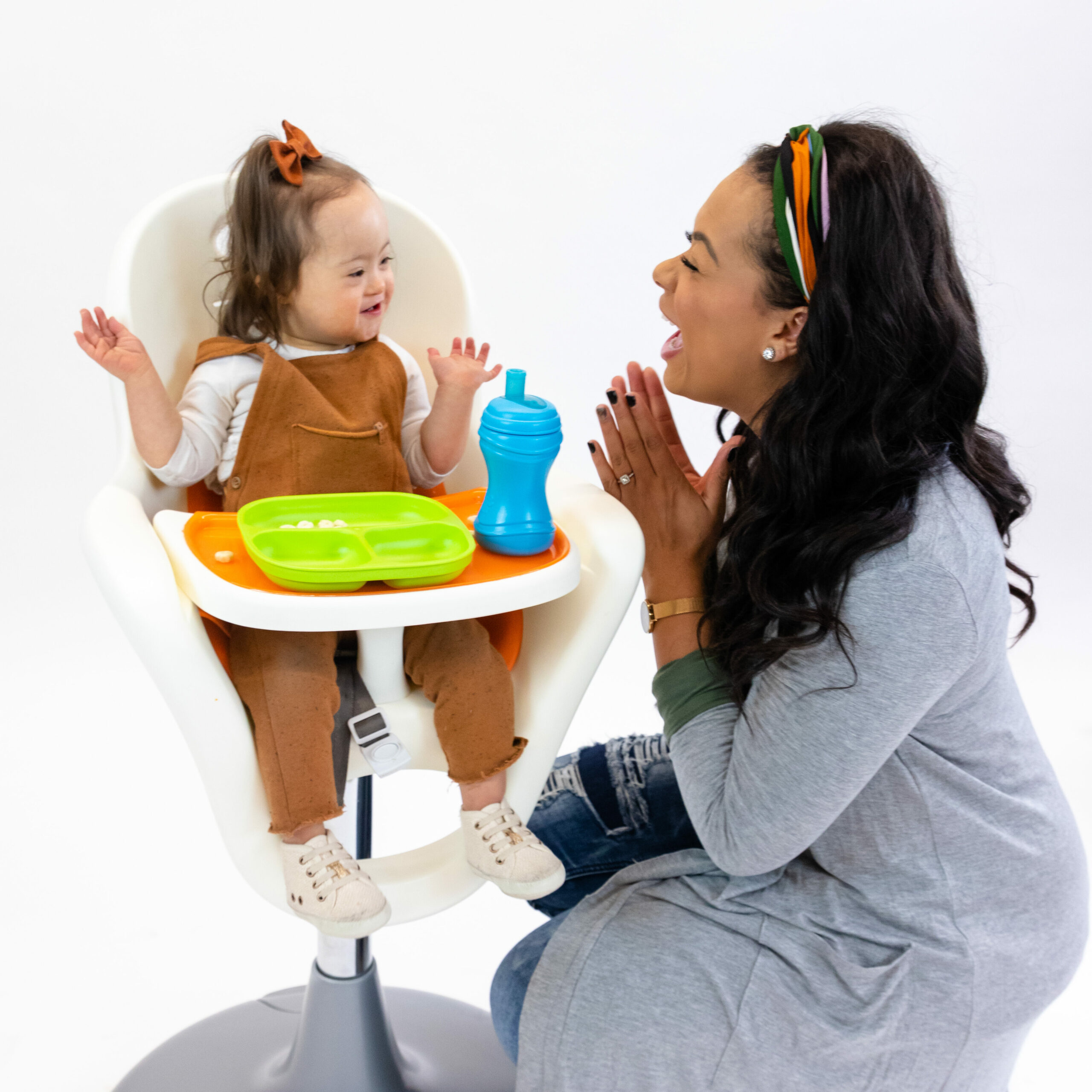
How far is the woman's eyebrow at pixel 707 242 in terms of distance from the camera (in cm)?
114

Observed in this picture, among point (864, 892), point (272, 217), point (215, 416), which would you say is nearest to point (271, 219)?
point (272, 217)

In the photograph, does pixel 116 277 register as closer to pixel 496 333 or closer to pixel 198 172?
pixel 198 172

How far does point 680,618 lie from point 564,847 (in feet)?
1.16

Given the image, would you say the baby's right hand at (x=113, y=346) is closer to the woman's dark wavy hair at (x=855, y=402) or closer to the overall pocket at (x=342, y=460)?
the overall pocket at (x=342, y=460)

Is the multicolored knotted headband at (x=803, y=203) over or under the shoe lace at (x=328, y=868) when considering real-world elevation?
over

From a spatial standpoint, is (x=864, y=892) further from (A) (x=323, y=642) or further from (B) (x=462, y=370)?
(B) (x=462, y=370)

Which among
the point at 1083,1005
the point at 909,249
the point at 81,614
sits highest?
the point at 909,249

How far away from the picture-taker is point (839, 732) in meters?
1.01

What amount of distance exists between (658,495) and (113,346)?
573 mm

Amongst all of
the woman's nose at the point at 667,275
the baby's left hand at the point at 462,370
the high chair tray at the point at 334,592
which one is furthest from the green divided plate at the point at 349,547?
the woman's nose at the point at 667,275

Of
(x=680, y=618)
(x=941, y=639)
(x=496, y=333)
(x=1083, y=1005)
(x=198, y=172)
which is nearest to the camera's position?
(x=941, y=639)

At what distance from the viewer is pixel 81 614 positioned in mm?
→ 2311

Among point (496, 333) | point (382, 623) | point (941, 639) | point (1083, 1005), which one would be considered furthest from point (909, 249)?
point (496, 333)

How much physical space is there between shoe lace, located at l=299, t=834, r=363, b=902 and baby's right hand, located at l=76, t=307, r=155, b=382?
50cm
